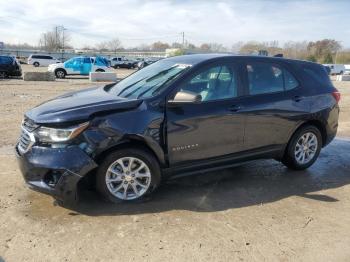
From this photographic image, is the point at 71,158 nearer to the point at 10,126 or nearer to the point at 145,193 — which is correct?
the point at 145,193

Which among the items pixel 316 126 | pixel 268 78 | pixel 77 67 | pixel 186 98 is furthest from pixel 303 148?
pixel 77 67

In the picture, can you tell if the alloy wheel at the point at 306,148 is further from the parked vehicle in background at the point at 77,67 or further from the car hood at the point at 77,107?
the parked vehicle in background at the point at 77,67

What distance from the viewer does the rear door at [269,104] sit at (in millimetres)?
5320

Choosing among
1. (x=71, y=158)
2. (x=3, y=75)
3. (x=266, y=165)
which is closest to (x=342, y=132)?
(x=266, y=165)

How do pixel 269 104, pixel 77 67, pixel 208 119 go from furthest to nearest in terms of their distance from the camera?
pixel 77 67, pixel 269 104, pixel 208 119

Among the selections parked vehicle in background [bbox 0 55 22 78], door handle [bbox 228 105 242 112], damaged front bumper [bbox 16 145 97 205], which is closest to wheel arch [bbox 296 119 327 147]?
door handle [bbox 228 105 242 112]

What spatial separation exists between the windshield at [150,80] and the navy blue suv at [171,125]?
0.02 metres

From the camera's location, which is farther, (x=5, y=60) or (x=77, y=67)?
(x=77, y=67)

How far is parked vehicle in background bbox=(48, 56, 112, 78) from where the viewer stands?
1155 inches

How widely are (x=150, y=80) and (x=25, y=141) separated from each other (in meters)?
1.71

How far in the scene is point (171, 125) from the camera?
4637mm

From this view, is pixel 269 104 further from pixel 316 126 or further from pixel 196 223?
pixel 196 223

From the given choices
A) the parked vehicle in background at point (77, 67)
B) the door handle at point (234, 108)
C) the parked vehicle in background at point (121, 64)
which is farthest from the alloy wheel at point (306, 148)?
the parked vehicle in background at point (121, 64)

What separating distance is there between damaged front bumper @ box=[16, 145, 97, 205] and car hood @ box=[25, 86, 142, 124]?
0.32m
